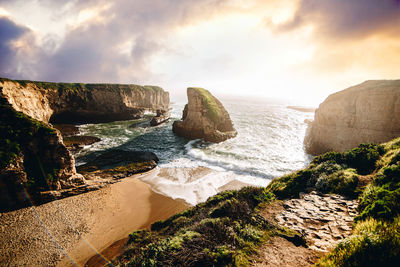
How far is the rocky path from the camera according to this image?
13.9 feet

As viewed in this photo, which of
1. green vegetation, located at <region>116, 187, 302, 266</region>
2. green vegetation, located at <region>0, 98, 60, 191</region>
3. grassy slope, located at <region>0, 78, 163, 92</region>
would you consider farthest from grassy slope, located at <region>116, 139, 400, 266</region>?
grassy slope, located at <region>0, 78, 163, 92</region>

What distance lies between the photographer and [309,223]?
568 cm

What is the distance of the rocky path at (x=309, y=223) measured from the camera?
425 cm

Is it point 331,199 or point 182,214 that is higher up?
point 331,199

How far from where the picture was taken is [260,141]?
99.3 ft

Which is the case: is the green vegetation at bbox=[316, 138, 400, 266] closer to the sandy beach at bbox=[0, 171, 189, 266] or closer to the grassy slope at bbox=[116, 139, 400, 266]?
the grassy slope at bbox=[116, 139, 400, 266]

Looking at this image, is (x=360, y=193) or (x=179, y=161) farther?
(x=179, y=161)

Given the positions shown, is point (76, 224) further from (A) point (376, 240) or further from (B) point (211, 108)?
(B) point (211, 108)

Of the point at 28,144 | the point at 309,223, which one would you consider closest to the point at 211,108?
the point at 28,144

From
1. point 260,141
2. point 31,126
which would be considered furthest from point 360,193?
point 260,141

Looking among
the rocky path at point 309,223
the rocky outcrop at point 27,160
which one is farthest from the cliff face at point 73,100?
the rocky path at point 309,223

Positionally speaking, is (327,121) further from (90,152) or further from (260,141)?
(90,152)

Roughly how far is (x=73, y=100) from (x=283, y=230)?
2363 inches

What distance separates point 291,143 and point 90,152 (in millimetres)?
36899
